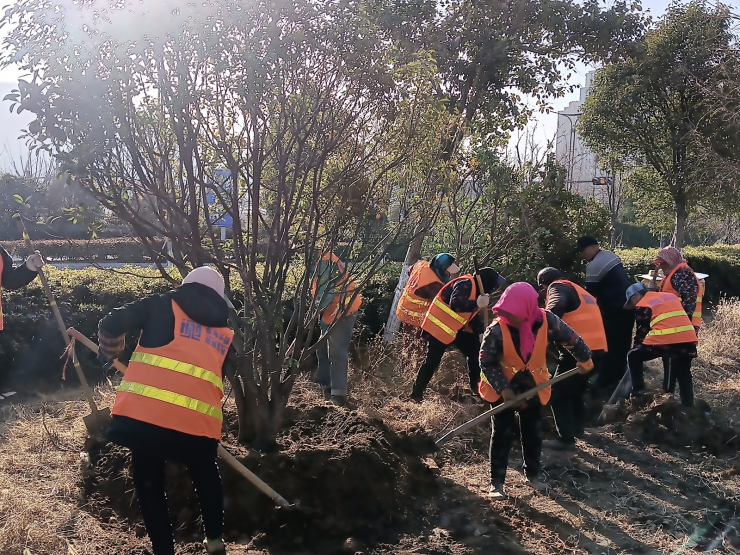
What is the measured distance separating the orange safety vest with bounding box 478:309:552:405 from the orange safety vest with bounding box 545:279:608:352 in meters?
0.97

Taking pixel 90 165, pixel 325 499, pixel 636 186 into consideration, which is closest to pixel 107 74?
pixel 90 165

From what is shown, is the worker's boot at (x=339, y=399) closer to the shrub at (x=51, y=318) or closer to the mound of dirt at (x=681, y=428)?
the shrub at (x=51, y=318)

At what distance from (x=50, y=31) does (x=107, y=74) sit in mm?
370

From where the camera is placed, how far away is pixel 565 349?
534 centimetres

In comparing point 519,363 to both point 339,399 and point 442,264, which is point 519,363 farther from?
point 442,264

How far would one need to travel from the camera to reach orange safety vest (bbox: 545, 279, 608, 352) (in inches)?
207

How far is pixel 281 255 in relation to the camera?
14.0ft

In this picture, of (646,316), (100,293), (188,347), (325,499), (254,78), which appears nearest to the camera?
(188,347)

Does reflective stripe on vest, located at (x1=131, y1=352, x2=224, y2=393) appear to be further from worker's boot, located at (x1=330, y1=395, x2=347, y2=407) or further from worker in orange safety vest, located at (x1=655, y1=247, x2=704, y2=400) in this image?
worker in orange safety vest, located at (x1=655, y1=247, x2=704, y2=400)

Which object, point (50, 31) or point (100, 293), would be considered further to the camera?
point (100, 293)

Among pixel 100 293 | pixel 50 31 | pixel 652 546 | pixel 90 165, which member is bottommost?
pixel 652 546

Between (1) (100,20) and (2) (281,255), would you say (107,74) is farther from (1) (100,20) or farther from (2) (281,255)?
(2) (281,255)

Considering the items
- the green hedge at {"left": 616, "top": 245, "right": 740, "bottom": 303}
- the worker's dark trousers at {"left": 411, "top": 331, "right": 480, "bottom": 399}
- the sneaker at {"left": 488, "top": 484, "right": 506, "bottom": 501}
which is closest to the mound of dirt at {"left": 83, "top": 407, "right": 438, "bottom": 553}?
the sneaker at {"left": 488, "top": 484, "right": 506, "bottom": 501}

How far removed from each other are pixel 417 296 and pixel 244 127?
292 centimetres
